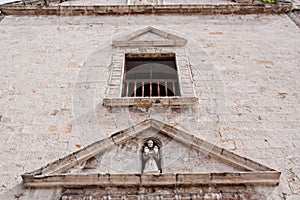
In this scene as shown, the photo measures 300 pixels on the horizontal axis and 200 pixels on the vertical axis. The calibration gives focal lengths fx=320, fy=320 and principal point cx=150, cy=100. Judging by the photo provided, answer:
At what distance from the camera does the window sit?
5.86m

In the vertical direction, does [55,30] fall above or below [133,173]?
above

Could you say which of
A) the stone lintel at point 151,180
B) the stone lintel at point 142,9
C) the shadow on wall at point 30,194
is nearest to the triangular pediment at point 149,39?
the stone lintel at point 142,9

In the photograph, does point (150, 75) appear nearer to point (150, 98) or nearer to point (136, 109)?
point (150, 98)

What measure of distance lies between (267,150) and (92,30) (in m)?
4.57

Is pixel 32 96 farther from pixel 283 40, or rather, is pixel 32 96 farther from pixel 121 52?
pixel 283 40

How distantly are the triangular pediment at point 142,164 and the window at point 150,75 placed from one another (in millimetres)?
1189

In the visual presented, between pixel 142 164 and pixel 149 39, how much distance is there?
3.39m

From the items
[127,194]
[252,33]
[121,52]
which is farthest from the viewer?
[252,33]

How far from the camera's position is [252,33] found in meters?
7.02

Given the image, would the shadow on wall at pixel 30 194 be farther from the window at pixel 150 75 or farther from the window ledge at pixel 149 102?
the window at pixel 150 75

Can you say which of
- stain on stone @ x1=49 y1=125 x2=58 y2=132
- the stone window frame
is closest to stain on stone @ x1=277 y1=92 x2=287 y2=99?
the stone window frame

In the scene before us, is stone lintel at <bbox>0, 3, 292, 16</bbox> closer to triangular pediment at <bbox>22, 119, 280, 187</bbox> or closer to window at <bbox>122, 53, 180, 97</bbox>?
window at <bbox>122, 53, 180, 97</bbox>

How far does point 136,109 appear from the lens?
5.16 m

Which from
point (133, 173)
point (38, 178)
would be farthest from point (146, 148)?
point (38, 178)
